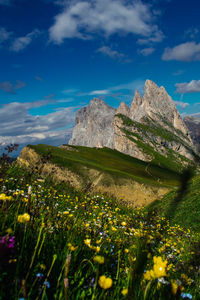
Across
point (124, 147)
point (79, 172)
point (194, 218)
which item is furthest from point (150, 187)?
point (124, 147)

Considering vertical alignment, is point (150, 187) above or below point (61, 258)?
below

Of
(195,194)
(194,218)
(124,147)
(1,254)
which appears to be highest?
(124,147)

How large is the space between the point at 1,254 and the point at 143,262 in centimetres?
97

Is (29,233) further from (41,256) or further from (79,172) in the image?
(79,172)

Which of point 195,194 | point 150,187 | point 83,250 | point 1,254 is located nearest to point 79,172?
point 150,187

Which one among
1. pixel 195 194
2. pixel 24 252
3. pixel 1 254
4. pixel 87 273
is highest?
pixel 1 254

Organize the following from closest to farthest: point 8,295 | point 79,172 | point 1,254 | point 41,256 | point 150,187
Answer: point 1,254
point 8,295
point 41,256
point 79,172
point 150,187

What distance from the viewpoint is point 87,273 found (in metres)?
2.59

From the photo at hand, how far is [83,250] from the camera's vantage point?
3.15 meters

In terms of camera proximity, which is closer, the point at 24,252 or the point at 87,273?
the point at 24,252

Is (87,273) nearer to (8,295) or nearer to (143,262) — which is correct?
(8,295)

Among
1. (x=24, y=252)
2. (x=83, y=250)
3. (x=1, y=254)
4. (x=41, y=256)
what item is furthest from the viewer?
(x=83, y=250)

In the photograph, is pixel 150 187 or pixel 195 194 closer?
pixel 195 194

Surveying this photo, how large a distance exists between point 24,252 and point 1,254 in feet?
3.63
